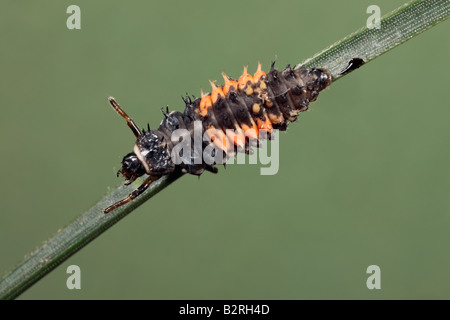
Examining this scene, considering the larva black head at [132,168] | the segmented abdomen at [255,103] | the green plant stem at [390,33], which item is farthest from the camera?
the larva black head at [132,168]

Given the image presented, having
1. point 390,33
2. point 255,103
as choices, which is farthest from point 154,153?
point 390,33

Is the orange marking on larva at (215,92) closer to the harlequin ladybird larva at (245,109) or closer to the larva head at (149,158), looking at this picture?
the harlequin ladybird larva at (245,109)

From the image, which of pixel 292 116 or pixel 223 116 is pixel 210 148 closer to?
pixel 223 116

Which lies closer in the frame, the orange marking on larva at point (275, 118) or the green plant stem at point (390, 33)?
the green plant stem at point (390, 33)

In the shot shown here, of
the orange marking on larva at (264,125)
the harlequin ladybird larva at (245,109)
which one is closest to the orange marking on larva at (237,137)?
the harlequin ladybird larva at (245,109)

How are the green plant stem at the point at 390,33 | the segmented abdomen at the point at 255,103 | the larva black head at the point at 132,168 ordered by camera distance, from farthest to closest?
the larva black head at the point at 132,168 → the segmented abdomen at the point at 255,103 → the green plant stem at the point at 390,33

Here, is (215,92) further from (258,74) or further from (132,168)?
(132,168)

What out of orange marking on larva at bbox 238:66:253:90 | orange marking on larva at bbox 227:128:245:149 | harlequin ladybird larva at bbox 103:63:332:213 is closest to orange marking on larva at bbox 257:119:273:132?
harlequin ladybird larva at bbox 103:63:332:213
